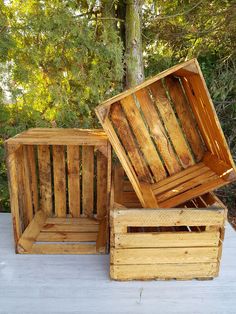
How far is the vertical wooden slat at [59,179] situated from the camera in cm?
233

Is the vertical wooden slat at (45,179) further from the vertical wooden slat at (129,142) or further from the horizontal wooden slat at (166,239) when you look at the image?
the horizontal wooden slat at (166,239)

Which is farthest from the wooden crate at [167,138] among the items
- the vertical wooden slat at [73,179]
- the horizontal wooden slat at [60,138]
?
the vertical wooden slat at [73,179]

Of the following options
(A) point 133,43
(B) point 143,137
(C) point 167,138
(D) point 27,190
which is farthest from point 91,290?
(A) point 133,43

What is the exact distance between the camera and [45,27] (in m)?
2.25

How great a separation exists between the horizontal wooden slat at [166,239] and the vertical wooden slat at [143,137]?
76cm

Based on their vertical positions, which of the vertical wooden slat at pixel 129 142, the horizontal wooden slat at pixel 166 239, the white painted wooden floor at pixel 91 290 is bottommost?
the white painted wooden floor at pixel 91 290

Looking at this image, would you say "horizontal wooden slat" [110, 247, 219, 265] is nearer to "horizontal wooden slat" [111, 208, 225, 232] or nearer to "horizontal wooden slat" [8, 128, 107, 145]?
"horizontal wooden slat" [111, 208, 225, 232]

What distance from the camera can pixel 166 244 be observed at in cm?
159

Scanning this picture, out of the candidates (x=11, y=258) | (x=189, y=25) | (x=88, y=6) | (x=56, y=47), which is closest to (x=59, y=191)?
(x=11, y=258)

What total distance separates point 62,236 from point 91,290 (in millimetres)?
639

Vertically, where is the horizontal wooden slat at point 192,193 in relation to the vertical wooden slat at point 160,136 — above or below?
below

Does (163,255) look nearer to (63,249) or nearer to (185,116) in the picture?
(63,249)

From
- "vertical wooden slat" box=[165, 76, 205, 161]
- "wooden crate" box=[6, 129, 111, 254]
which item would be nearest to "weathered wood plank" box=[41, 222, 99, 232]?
"wooden crate" box=[6, 129, 111, 254]

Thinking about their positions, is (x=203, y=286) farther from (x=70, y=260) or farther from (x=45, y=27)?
(x=45, y=27)
